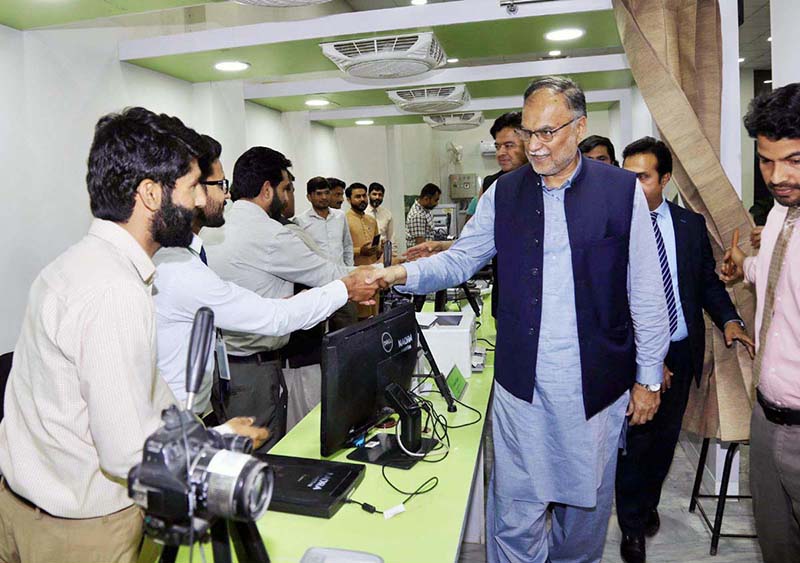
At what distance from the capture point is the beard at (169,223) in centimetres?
142

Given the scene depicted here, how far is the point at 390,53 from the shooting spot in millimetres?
3609

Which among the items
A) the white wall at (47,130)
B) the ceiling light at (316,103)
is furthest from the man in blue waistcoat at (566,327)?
the ceiling light at (316,103)

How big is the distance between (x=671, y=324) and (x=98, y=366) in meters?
2.23

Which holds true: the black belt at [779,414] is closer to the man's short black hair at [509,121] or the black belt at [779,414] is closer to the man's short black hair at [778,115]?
the man's short black hair at [778,115]

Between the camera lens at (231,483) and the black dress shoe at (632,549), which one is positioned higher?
the camera lens at (231,483)

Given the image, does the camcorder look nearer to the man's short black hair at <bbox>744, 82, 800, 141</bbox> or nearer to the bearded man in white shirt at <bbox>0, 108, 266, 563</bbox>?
the bearded man in white shirt at <bbox>0, 108, 266, 563</bbox>

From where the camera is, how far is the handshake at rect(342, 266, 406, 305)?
88.4 inches

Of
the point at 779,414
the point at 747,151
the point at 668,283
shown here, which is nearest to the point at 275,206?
the point at 668,283

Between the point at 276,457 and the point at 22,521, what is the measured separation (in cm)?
66

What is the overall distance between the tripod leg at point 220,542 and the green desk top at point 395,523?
38 centimetres

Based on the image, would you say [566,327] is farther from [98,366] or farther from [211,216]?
[211,216]

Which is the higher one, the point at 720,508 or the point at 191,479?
the point at 191,479

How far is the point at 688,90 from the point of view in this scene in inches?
114

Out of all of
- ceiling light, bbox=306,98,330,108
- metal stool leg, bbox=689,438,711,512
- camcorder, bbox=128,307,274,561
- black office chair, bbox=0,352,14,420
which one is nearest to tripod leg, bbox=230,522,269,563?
camcorder, bbox=128,307,274,561
